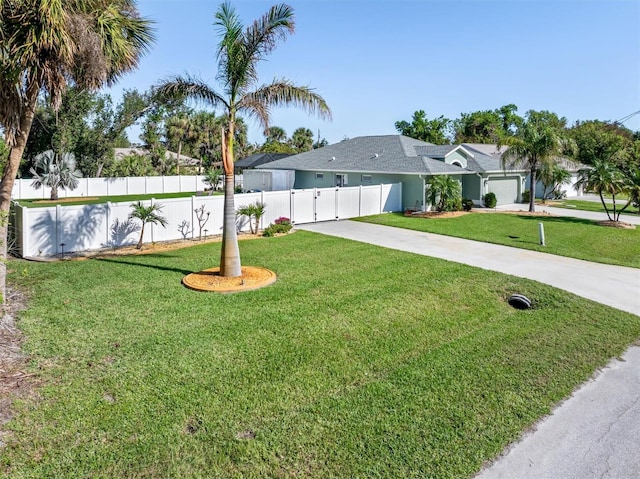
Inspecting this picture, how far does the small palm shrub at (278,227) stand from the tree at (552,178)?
50.6ft

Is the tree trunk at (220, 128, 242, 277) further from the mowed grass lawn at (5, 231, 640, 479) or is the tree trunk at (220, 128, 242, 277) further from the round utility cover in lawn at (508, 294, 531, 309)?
the round utility cover in lawn at (508, 294, 531, 309)

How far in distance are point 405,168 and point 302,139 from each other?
133 feet

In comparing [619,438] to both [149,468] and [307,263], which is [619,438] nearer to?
[149,468]

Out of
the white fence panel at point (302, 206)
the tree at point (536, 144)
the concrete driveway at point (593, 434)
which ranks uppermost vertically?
the tree at point (536, 144)

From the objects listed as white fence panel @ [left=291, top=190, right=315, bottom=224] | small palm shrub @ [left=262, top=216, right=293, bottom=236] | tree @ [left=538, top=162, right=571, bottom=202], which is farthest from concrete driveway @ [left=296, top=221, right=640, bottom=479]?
tree @ [left=538, top=162, right=571, bottom=202]

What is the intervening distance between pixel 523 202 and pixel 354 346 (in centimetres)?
2635

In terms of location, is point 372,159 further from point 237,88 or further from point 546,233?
point 237,88

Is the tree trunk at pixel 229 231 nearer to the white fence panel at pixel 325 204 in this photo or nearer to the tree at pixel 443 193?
the white fence panel at pixel 325 204

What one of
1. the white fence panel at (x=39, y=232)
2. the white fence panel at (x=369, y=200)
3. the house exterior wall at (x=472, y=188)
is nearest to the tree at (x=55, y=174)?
the white fence panel at (x=39, y=232)

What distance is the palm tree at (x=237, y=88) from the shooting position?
9.35 m

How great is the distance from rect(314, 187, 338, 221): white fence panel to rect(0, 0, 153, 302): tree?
11034 mm

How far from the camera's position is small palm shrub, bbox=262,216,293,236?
16180 mm

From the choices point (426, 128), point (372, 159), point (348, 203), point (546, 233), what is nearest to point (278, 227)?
point (348, 203)

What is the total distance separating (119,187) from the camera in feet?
116
